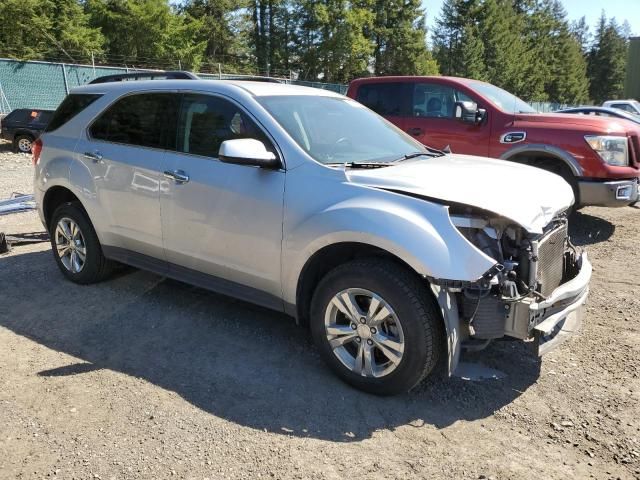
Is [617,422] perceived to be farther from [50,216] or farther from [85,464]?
[50,216]

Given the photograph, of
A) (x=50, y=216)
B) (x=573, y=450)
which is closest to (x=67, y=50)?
(x=50, y=216)

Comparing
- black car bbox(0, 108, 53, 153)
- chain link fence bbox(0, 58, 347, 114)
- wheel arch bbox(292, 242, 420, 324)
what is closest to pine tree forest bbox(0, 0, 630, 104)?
chain link fence bbox(0, 58, 347, 114)

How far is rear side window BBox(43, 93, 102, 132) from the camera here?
4.85m

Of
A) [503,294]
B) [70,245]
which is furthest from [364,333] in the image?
[70,245]

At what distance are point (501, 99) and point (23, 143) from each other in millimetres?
15638

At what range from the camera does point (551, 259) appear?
3268 millimetres

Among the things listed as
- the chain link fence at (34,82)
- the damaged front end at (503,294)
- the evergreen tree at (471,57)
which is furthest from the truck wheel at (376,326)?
the evergreen tree at (471,57)

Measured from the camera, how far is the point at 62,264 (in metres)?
5.08

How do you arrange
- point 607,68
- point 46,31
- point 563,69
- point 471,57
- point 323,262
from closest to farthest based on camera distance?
1. point 323,262
2. point 46,31
3. point 471,57
4. point 563,69
5. point 607,68

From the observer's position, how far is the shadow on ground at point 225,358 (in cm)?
305

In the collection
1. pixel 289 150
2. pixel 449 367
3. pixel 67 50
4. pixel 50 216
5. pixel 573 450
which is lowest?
pixel 573 450

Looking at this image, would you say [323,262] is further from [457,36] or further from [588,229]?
[457,36]

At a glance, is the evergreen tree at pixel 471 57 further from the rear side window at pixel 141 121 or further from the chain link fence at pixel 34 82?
the rear side window at pixel 141 121

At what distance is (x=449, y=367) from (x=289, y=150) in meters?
1.65
